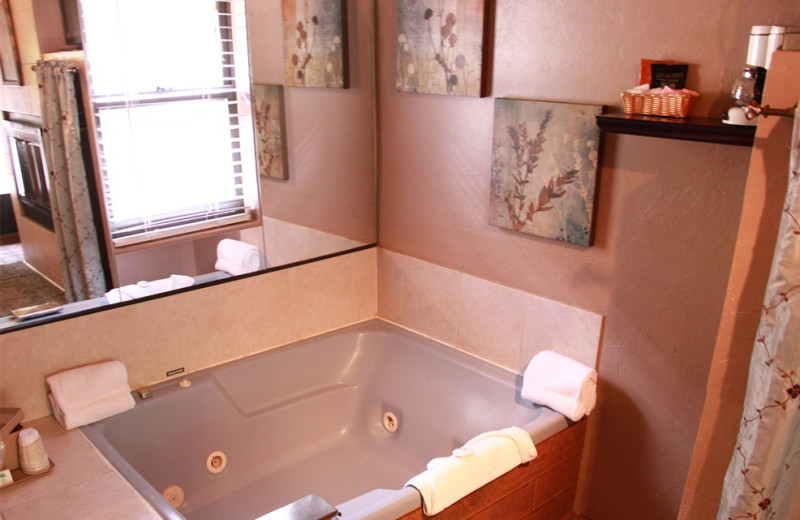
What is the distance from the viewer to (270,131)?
2598 millimetres

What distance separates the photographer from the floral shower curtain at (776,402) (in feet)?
4.60

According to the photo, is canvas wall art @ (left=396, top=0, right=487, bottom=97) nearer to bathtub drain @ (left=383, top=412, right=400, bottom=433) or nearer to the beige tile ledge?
bathtub drain @ (left=383, top=412, right=400, bottom=433)

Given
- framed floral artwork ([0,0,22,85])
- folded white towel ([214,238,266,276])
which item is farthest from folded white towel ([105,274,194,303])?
framed floral artwork ([0,0,22,85])

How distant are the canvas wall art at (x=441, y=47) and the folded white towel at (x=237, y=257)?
868mm

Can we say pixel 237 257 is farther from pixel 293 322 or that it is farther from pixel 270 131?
pixel 270 131

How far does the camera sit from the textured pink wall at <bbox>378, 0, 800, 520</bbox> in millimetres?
1870

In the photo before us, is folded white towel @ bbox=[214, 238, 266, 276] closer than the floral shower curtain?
No

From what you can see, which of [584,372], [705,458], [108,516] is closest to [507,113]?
[584,372]

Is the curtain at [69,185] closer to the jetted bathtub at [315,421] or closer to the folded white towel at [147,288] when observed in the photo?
the folded white towel at [147,288]

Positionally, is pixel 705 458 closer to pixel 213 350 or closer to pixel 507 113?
pixel 507 113

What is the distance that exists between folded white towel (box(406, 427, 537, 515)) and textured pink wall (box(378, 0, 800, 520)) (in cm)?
42

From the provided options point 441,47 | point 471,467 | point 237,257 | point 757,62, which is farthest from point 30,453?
point 757,62

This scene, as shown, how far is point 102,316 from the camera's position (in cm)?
224

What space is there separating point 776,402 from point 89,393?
1965mm
